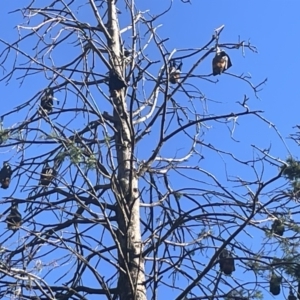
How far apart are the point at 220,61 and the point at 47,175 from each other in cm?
177

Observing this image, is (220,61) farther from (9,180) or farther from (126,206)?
(9,180)

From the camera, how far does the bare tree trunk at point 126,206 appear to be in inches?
251

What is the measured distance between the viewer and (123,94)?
740cm

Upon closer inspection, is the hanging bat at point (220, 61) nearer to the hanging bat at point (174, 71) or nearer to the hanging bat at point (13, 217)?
the hanging bat at point (174, 71)

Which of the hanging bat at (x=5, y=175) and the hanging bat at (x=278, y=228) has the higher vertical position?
the hanging bat at (x=5, y=175)

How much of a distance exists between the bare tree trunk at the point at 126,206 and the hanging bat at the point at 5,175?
86cm

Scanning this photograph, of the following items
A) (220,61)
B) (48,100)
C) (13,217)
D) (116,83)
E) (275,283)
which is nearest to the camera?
(275,283)

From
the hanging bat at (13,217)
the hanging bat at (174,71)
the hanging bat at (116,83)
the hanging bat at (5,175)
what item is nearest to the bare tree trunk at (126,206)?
the hanging bat at (116,83)

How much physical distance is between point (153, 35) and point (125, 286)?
2223 millimetres

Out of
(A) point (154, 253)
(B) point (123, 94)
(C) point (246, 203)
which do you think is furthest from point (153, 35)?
(A) point (154, 253)

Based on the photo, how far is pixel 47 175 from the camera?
21.2 feet

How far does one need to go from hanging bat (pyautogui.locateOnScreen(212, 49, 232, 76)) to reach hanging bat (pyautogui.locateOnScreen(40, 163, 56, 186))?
5.06 ft

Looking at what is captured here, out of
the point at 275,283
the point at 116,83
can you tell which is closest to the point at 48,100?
the point at 116,83

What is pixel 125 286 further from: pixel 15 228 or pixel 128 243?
pixel 15 228
